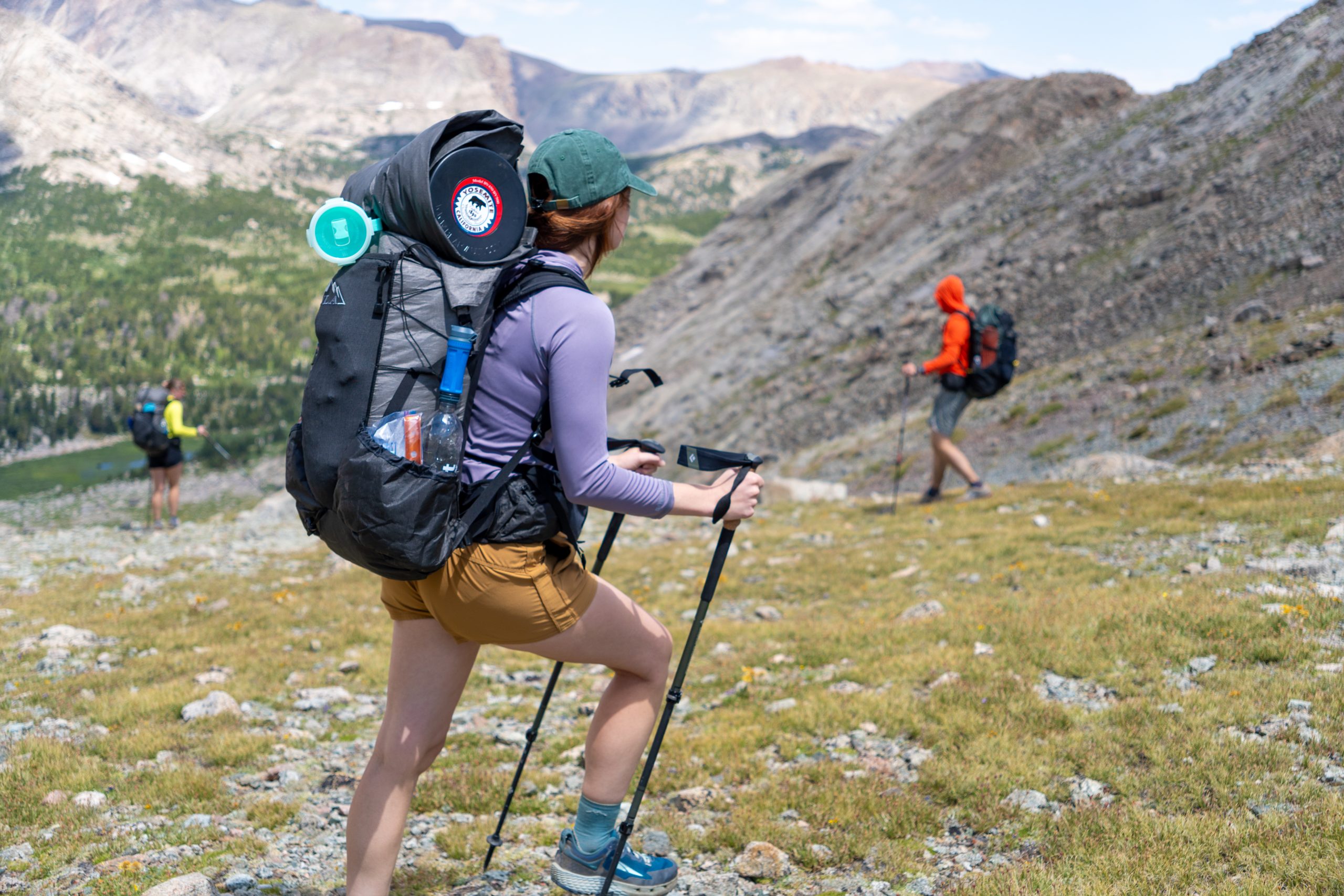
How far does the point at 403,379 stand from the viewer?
3316mm

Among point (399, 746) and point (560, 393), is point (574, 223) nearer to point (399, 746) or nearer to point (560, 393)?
point (560, 393)

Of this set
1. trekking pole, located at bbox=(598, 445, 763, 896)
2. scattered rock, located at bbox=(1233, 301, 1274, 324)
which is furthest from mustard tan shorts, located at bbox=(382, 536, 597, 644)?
scattered rock, located at bbox=(1233, 301, 1274, 324)

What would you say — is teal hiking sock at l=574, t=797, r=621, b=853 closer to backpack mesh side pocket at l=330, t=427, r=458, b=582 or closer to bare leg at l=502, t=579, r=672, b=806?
bare leg at l=502, t=579, r=672, b=806

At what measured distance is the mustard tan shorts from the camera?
347cm

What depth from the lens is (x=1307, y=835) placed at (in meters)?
4.37

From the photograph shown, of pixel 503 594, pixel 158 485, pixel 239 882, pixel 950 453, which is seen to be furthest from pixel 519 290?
pixel 158 485

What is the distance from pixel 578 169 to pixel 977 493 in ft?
53.8

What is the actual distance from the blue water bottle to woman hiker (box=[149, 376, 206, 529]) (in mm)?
20493

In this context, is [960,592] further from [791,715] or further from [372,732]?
[372,732]

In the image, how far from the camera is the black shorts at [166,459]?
21859mm

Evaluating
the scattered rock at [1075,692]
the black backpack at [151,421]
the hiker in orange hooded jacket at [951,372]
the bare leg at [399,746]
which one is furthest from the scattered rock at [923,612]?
the black backpack at [151,421]

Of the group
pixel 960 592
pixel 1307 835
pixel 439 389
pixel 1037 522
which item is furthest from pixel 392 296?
pixel 1037 522

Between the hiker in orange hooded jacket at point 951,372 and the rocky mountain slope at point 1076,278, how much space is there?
6.81 metres

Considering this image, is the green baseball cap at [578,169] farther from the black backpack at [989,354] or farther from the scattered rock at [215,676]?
the black backpack at [989,354]
